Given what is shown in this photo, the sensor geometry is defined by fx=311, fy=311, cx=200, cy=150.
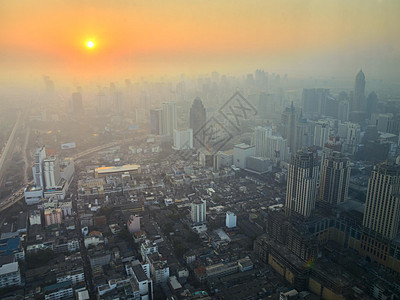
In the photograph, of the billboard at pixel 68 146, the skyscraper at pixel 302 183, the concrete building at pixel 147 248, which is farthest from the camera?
the billboard at pixel 68 146

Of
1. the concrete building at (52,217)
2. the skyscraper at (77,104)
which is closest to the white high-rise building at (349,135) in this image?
the concrete building at (52,217)

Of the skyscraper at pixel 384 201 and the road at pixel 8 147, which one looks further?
the road at pixel 8 147

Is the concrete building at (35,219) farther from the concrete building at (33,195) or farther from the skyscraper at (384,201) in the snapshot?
the skyscraper at (384,201)

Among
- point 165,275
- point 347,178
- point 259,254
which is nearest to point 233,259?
point 259,254

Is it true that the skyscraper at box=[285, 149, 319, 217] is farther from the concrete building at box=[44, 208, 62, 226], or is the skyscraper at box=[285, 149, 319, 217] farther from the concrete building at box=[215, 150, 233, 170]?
the concrete building at box=[44, 208, 62, 226]

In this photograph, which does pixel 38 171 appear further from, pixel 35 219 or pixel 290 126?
pixel 290 126

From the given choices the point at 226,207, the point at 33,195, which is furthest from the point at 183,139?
the point at 33,195
